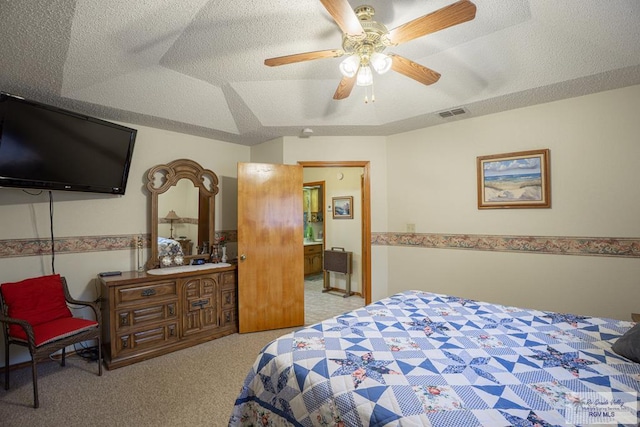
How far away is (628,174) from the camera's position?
8.32 ft

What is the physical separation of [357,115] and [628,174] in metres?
2.47

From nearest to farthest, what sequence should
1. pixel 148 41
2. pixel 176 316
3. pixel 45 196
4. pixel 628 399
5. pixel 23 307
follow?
pixel 628 399, pixel 148 41, pixel 23 307, pixel 45 196, pixel 176 316

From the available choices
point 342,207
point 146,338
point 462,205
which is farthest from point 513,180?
point 146,338

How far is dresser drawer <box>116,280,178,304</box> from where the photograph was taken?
278 cm

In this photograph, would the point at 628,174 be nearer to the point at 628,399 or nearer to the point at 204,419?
the point at 628,399

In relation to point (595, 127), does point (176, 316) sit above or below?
below

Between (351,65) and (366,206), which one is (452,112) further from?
(351,65)

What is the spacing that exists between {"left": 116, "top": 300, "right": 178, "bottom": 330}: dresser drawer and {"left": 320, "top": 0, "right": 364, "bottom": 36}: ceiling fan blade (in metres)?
2.94

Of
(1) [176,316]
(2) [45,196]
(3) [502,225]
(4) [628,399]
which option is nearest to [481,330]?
(4) [628,399]

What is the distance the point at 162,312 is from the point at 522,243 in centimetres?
368

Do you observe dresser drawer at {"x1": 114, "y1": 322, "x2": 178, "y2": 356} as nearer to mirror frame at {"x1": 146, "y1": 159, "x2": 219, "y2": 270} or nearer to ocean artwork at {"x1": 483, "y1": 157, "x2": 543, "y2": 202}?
mirror frame at {"x1": 146, "y1": 159, "x2": 219, "y2": 270}

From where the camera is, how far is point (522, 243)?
299cm

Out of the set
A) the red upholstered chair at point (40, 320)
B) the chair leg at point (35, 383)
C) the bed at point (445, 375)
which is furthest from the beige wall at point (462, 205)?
the bed at point (445, 375)

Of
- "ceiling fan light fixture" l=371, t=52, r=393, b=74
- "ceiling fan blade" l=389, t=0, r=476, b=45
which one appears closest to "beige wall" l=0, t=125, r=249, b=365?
"ceiling fan light fixture" l=371, t=52, r=393, b=74
